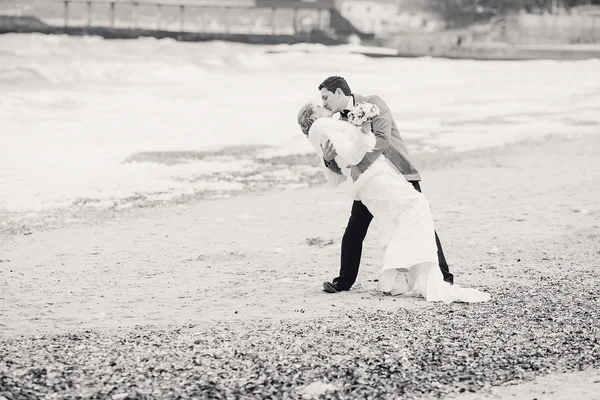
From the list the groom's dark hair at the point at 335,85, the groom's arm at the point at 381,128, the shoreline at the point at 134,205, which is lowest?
the shoreline at the point at 134,205

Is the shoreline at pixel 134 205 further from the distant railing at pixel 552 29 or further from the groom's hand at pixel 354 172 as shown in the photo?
the distant railing at pixel 552 29

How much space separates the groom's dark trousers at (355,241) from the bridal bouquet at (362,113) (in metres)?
0.74

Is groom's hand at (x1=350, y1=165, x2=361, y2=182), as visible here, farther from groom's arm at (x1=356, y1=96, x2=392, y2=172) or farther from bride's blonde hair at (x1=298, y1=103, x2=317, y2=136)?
bride's blonde hair at (x1=298, y1=103, x2=317, y2=136)

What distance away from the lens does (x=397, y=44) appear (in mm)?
76125

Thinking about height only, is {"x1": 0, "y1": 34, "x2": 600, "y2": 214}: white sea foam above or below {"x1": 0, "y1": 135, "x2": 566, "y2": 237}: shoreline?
below

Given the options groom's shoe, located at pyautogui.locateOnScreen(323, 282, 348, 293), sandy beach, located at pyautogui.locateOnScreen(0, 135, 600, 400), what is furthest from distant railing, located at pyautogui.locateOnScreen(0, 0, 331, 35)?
groom's shoe, located at pyautogui.locateOnScreen(323, 282, 348, 293)

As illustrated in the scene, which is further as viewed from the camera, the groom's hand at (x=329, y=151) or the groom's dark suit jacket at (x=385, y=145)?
the groom's hand at (x=329, y=151)

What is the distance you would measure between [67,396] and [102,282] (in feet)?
10.8

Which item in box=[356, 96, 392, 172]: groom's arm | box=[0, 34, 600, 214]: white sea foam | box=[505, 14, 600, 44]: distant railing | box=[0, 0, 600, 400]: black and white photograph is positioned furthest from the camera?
box=[505, 14, 600, 44]: distant railing

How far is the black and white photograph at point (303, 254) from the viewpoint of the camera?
496cm

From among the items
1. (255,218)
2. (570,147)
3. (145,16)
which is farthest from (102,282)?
(145,16)

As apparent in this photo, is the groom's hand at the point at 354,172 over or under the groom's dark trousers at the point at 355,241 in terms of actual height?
over

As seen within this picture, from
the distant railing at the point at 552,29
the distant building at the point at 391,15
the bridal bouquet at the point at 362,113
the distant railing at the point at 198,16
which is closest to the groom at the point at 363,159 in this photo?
the bridal bouquet at the point at 362,113

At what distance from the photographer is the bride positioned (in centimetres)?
644
